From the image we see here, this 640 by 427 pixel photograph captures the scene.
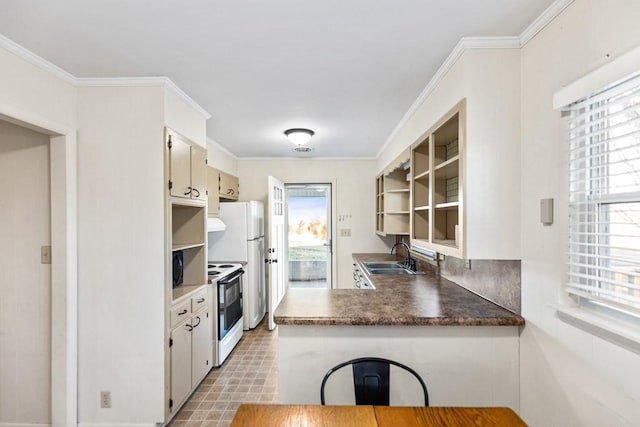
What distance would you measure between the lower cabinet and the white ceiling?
63.1 inches

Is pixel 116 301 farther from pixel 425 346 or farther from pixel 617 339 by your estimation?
pixel 617 339

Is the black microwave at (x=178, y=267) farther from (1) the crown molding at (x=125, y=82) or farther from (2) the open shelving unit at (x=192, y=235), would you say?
(1) the crown molding at (x=125, y=82)

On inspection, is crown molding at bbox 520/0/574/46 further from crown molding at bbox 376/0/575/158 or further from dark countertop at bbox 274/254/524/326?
dark countertop at bbox 274/254/524/326

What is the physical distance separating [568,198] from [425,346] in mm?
981

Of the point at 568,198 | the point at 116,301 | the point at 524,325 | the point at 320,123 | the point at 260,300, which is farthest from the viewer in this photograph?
the point at 260,300

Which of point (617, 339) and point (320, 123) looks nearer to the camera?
point (617, 339)

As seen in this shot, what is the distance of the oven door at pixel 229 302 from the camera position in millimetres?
3066

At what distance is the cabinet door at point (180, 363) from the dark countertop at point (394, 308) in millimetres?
873

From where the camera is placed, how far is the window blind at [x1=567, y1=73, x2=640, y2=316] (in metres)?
1.05

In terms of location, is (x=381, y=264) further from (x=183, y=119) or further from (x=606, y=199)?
(x=606, y=199)

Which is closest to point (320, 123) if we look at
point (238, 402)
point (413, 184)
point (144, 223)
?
point (413, 184)

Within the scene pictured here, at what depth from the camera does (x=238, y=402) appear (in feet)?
8.16

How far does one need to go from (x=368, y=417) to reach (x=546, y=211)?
1.15 metres

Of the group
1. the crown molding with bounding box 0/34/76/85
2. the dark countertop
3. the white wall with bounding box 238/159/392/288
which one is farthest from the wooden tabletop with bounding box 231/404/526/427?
the white wall with bounding box 238/159/392/288
